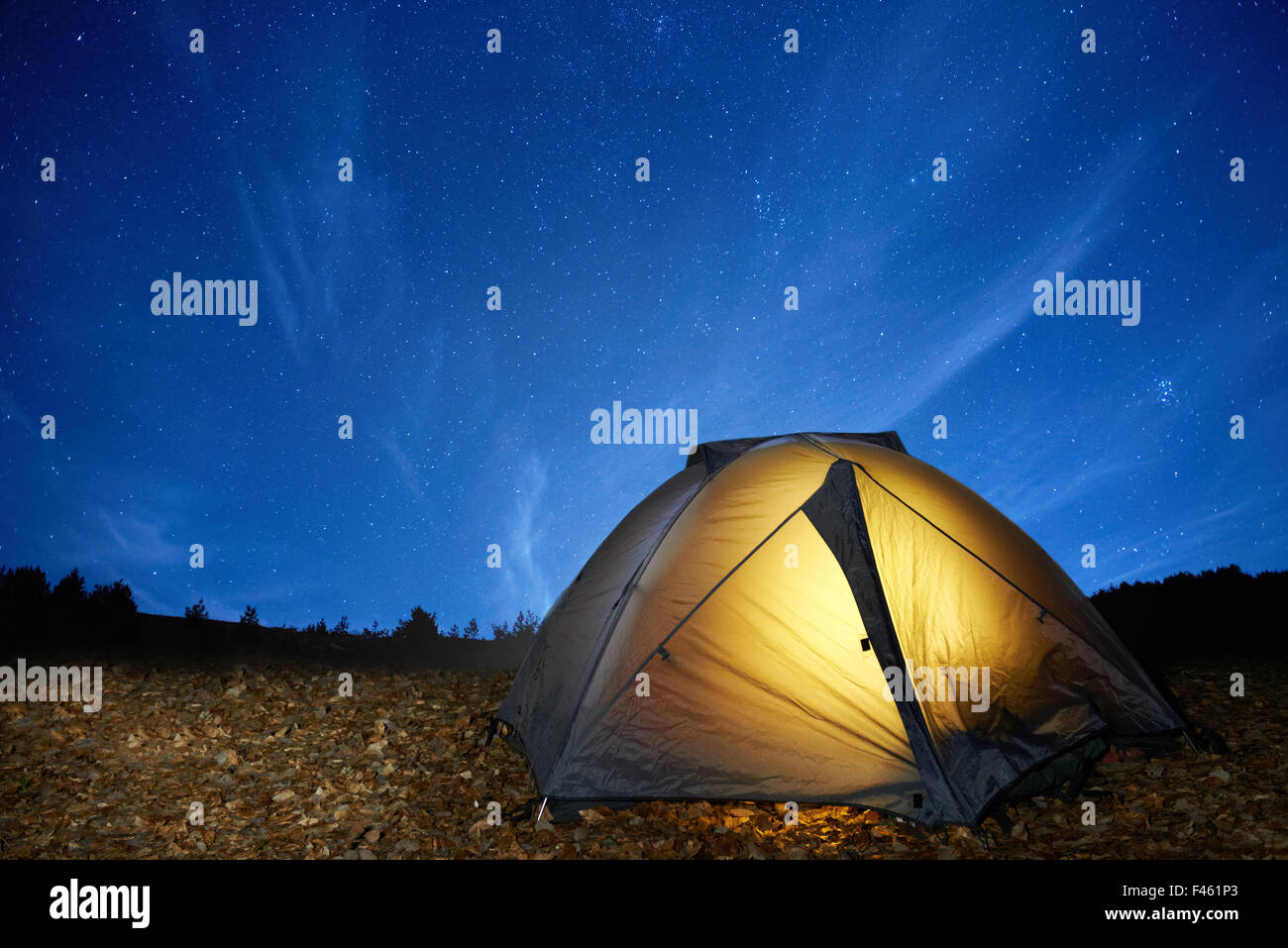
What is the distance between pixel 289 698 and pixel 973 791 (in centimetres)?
891

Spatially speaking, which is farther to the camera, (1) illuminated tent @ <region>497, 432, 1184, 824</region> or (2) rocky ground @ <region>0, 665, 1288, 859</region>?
(1) illuminated tent @ <region>497, 432, 1184, 824</region>

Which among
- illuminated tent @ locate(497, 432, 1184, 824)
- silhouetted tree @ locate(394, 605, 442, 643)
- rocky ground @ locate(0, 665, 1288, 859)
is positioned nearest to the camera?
rocky ground @ locate(0, 665, 1288, 859)

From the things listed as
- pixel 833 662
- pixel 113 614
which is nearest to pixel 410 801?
pixel 833 662

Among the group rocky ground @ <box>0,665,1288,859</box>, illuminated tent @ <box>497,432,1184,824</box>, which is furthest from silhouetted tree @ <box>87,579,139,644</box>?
illuminated tent @ <box>497,432,1184,824</box>

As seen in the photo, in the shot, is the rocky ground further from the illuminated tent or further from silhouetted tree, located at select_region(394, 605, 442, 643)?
silhouetted tree, located at select_region(394, 605, 442, 643)

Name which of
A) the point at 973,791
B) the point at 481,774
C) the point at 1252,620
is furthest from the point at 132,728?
the point at 1252,620

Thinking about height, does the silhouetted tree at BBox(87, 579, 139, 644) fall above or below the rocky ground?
above

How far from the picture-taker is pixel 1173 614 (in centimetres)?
1538

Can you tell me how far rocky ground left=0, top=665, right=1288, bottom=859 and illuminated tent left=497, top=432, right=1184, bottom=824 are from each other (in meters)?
0.36

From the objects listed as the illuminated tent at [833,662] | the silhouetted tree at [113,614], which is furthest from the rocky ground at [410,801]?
the silhouetted tree at [113,614]

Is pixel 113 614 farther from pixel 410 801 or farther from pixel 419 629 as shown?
pixel 410 801

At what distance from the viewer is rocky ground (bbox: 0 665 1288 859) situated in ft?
19.0

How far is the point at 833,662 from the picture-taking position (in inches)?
261

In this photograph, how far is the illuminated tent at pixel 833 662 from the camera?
6.26 metres
